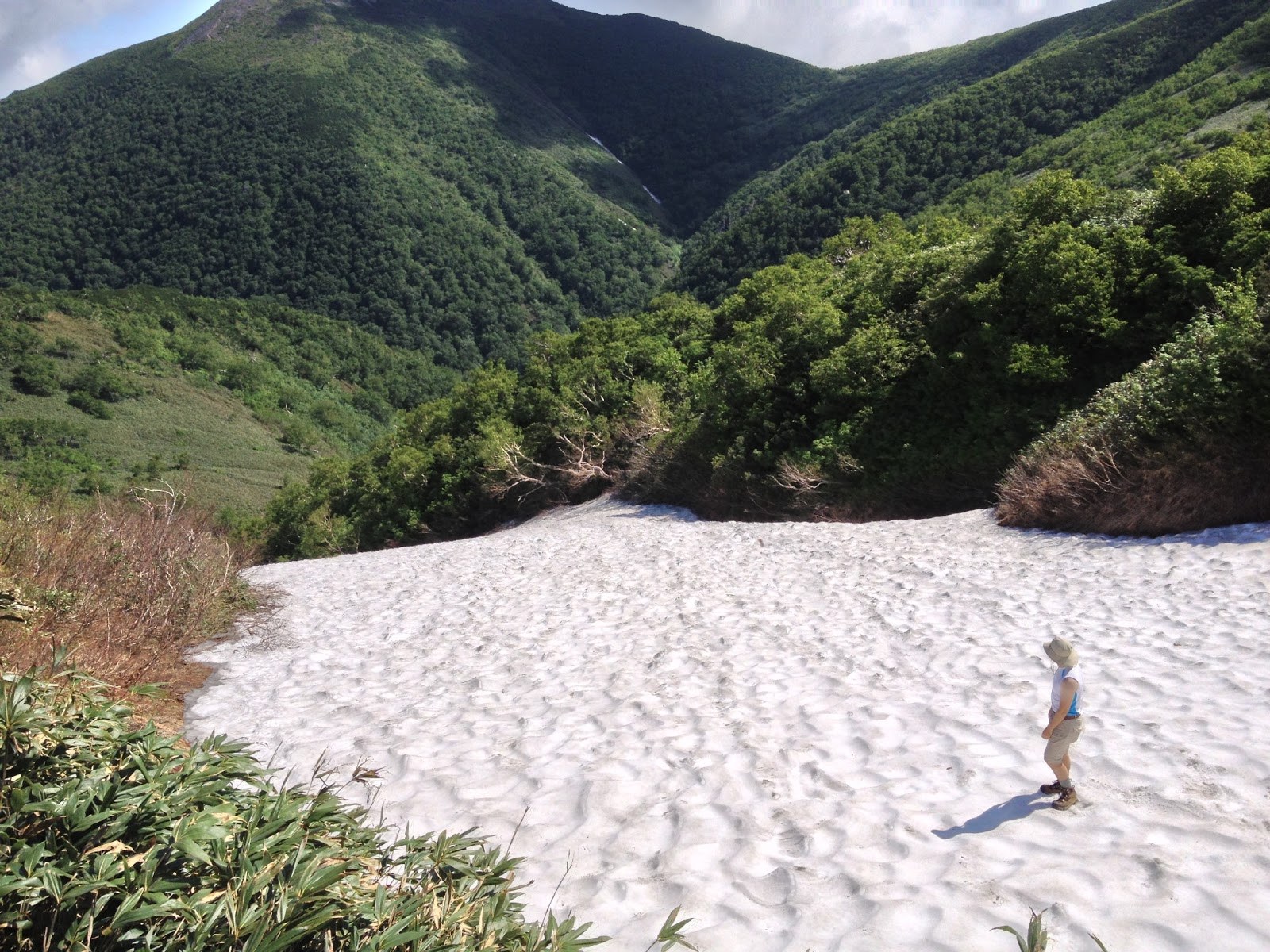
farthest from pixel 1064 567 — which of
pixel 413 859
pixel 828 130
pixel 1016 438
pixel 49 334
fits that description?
pixel 828 130

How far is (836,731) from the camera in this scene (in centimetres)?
585

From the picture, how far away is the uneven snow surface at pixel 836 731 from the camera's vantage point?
377cm

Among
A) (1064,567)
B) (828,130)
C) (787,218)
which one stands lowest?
(1064,567)

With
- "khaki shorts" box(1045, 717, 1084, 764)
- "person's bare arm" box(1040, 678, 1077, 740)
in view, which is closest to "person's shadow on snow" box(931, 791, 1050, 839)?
"khaki shorts" box(1045, 717, 1084, 764)

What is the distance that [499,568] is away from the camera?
13781 mm

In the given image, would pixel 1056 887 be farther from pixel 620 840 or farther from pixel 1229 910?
pixel 620 840

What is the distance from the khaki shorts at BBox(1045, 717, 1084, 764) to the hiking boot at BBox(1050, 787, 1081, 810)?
0.18 m

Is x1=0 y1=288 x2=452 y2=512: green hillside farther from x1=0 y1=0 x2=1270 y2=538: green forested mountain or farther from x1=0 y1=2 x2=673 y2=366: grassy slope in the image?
x1=0 y1=2 x2=673 y2=366: grassy slope

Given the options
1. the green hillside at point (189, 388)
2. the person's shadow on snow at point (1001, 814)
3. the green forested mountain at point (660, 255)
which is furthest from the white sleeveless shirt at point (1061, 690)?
the green hillside at point (189, 388)

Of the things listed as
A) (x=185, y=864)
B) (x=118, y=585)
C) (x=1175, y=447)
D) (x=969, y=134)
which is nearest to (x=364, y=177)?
(x=969, y=134)

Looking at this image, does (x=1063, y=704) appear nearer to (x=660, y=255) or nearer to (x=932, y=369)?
(x=932, y=369)

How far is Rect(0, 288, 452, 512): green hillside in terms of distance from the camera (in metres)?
65.3

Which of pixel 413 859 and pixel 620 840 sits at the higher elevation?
pixel 413 859

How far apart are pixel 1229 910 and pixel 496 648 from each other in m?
7.10
